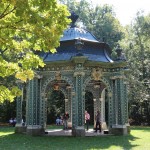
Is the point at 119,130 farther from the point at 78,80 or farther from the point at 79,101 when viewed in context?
the point at 78,80

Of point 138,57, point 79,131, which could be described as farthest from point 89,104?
point 79,131

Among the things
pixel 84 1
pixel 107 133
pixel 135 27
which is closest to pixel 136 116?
pixel 135 27

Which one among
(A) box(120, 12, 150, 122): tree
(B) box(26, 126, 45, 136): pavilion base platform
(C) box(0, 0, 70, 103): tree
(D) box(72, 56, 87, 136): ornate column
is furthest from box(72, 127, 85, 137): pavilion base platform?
(A) box(120, 12, 150, 122): tree

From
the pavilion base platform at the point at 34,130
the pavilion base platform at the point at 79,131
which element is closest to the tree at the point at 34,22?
the pavilion base platform at the point at 79,131

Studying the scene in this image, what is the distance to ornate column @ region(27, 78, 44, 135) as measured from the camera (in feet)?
59.6

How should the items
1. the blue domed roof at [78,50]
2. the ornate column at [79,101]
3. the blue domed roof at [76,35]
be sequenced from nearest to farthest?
the ornate column at [79,101]
the blue domed roof at [78,50]
the blue domed roof at [76,35]

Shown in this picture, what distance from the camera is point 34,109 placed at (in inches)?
727

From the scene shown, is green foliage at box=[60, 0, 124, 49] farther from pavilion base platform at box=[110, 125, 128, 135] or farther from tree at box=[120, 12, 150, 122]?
pavilion base platform at box=[110, 125, 128, 135]

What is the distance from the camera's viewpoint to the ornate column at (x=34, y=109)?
59.6ft

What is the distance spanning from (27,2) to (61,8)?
3.26 feet

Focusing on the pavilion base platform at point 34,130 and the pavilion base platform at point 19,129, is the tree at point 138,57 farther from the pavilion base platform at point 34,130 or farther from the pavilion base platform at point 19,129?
the pavilion base platform at point 34,130

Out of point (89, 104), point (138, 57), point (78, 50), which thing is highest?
point (138, 57)

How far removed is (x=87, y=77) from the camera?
18656 millimetres

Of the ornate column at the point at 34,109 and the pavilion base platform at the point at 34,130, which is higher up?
the ornate column at the point at 34,109
